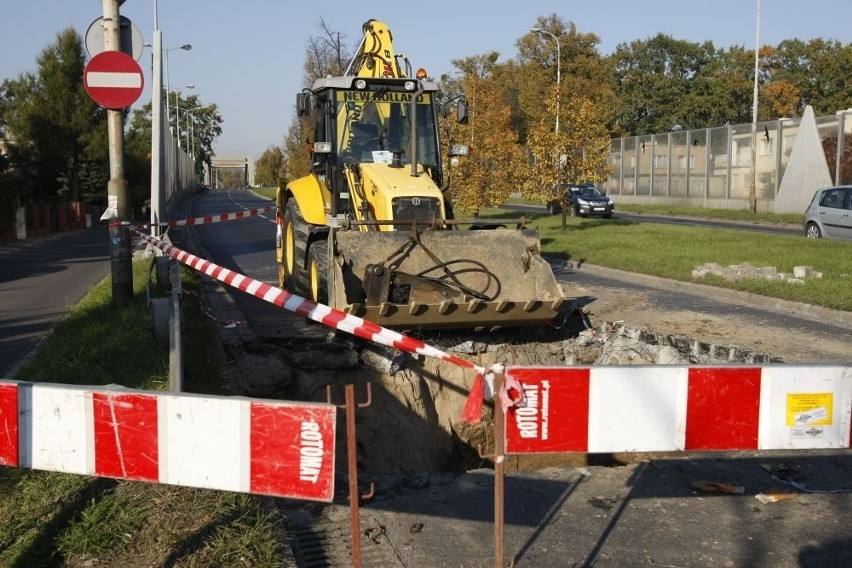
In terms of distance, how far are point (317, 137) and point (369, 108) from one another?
79cm

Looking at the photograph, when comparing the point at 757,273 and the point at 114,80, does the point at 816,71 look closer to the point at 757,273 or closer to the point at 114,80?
the point at 757,273

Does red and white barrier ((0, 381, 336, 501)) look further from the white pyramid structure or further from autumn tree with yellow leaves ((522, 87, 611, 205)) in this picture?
the white pyramid structure

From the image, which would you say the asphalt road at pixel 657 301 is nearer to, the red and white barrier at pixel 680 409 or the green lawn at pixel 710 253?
the green lawn at pixel 710 253

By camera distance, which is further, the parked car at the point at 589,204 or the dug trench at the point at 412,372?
the parked car at the point at 589,204

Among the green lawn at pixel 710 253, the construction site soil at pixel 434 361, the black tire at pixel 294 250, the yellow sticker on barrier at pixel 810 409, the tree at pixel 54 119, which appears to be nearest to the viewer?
the yellow sticker on barrier at pixel 810 409

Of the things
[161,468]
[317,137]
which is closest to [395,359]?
[317,137]

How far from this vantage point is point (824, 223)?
2228 centimetres

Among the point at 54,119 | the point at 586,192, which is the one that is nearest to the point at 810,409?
the point at 586,192

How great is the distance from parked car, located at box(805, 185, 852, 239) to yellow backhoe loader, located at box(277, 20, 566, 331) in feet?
45.6

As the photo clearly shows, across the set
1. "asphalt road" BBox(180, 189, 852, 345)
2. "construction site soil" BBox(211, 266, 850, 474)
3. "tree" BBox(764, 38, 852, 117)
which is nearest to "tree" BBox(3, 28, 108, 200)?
"asphalt road" BBox(180, 189, 852, 345)

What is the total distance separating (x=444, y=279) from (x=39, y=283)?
9.88 metres

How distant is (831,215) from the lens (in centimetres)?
2203

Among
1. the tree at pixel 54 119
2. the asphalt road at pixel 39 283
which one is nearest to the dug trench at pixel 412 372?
the asphalt road at pixel 39 283

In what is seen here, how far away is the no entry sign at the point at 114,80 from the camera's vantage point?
8.63 meters
